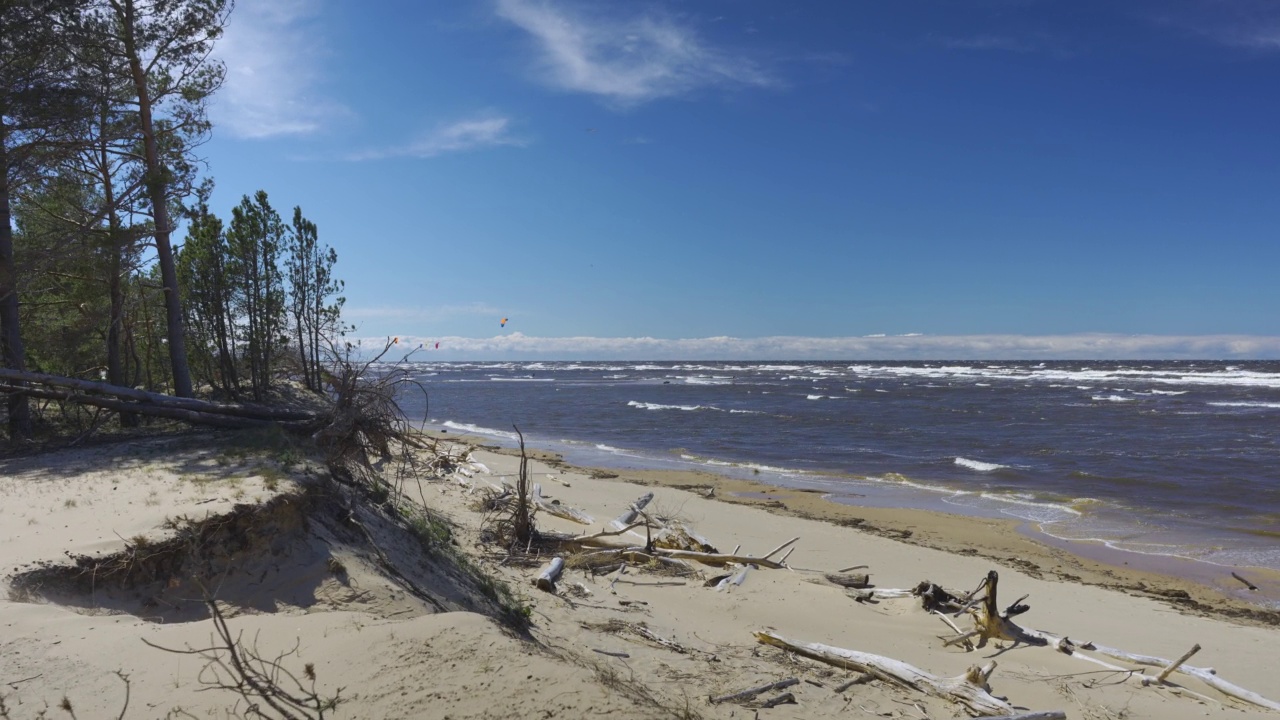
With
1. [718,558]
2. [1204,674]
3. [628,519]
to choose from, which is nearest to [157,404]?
[628,519]

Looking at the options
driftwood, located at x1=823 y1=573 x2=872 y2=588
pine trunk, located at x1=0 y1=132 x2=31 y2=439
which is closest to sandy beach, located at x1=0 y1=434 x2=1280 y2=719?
driftwood, located at x1=823 y1=573 x2=872 y2=588

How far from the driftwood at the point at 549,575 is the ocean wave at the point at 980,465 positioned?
14.4 metres

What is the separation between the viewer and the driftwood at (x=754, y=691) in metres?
4.57

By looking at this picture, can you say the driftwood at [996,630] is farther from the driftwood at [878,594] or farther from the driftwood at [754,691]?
the driftwood at [754,691]

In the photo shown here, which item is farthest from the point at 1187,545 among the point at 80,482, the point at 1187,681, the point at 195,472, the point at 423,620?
the point at 80,482

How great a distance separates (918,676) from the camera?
5.29m

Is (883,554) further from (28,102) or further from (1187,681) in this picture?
(28,102)

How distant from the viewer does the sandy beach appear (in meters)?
3.47

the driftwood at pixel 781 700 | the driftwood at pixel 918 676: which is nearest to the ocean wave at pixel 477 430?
the driftwood at pixel 918 676

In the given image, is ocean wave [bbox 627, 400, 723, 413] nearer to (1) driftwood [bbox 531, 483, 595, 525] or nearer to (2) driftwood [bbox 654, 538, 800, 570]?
(1) driftwood [bbox 531, 483, 595, 525]

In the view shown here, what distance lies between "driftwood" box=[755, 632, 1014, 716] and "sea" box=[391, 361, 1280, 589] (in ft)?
13.2

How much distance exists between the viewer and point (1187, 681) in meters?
5.96

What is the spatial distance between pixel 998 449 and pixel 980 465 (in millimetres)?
3335

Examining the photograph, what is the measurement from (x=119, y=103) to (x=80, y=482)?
24.9ft
